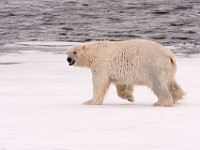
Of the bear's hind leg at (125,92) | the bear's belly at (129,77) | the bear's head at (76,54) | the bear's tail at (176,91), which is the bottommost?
the bear's hind leg at (125,92)

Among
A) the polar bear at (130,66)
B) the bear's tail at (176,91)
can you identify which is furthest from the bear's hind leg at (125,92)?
the bear's tail at (176,91)

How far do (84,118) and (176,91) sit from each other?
2024 millimetres

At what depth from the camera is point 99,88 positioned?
29.7ft

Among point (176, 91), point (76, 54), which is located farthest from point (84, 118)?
point (76, 54)

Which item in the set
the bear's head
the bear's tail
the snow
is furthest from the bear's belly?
the bear's head

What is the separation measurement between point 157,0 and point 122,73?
61.5ft

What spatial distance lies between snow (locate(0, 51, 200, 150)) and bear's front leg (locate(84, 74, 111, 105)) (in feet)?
0.48

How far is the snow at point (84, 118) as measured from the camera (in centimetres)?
584

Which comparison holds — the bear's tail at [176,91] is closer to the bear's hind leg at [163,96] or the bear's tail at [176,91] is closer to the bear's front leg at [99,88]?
the bear's hind leg at [163,96]

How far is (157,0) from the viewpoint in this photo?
2741cm

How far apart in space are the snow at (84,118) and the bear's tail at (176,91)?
116 mm

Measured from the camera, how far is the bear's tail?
895 cm

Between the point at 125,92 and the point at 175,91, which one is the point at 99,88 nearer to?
the point at 125,92

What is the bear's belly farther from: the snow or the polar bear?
the snow
